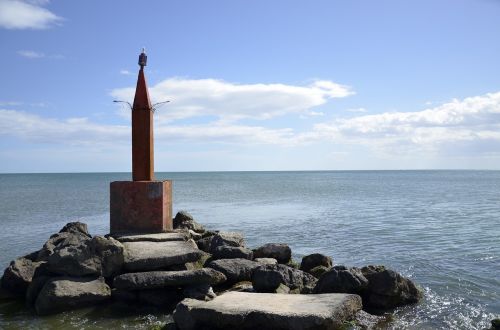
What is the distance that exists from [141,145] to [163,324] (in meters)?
5.32

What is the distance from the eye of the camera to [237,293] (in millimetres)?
8250

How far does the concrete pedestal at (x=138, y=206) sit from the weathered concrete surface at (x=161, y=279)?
276 cm

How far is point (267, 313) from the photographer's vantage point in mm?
6996

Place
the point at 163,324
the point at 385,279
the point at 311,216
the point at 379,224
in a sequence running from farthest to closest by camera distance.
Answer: the point at 311,216
the point at 379,224
the point at 385,279
the point at 163,324

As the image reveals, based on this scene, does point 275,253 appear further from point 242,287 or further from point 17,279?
point 17,279

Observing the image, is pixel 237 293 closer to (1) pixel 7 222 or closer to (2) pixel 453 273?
(2) pixel 453 273

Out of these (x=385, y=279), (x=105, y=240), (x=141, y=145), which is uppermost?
(x=141, y=145)

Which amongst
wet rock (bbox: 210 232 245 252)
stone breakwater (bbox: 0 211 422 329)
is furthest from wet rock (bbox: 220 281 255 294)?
wet rock (bbox: 210 232 245 252)

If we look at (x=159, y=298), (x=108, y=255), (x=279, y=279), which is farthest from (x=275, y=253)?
(x=108, y=255)

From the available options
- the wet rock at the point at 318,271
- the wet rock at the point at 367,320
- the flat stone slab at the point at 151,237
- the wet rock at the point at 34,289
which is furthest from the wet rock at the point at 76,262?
the wet rock at the point at 367,320

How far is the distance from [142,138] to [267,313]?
21.4 feet

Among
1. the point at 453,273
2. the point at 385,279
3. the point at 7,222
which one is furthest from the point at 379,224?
the point at 7,222

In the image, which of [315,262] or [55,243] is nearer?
[315,262]

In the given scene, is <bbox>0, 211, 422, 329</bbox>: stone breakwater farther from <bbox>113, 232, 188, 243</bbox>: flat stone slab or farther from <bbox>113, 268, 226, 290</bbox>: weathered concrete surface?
<bbox>113, 232, 188, 243</bbox>: flat stone slab
